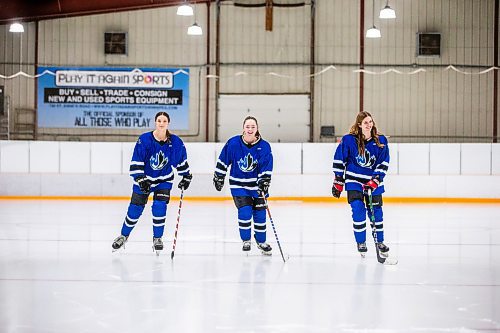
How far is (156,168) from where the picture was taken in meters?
6.40

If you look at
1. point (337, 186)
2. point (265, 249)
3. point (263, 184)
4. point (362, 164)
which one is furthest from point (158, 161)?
point (362, 164)

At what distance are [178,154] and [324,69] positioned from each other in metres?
11.6

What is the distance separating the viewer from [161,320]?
12.4 feet

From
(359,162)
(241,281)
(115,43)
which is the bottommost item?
(241,281)

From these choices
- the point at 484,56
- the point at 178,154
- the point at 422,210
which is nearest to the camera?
the point at 178,154

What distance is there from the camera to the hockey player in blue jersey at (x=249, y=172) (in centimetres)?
639

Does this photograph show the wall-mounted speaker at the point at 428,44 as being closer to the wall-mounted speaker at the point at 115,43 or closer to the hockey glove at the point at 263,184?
the wall-mounted speaker at the point at 115,43

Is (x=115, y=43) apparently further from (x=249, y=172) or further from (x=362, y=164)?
(x=362, y=164)

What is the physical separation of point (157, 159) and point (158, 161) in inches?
0.8

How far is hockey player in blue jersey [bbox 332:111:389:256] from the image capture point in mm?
6230

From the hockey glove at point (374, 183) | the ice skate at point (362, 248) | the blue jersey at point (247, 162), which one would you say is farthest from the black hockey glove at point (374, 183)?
the blue jersey at point (247, 162)

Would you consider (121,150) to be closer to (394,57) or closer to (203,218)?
(203,218)

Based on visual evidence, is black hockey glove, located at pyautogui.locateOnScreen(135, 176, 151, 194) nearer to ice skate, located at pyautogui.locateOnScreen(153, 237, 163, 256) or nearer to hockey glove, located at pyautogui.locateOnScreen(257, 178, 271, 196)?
ice skate, located at pyautogui.locateOnScreen(153, 237, 163, 256)

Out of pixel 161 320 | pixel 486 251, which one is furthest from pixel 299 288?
pixel 486 251
